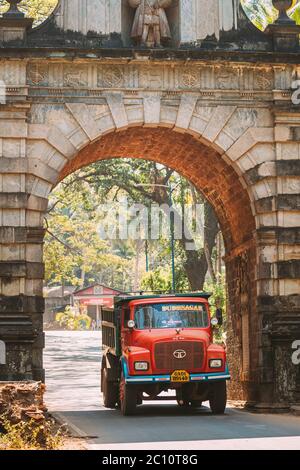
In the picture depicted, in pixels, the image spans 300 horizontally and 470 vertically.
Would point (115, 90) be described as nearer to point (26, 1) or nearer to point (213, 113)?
point (213, 113)

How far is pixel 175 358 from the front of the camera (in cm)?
1900

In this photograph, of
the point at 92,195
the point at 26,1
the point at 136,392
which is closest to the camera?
the point at 136,392

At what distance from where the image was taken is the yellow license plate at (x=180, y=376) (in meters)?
18.8

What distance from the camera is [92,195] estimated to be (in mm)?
48531

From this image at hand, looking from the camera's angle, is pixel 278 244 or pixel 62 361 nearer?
pixel 278 244

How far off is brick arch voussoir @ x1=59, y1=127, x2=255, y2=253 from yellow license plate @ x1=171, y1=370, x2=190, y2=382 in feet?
13.2

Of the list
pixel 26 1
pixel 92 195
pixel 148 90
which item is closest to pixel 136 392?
pixel 148 90

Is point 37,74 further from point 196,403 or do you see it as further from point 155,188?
point 155,188

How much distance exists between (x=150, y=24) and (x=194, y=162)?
12.4ft

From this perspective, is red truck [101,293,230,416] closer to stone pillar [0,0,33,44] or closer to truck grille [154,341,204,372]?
truck grille [154,341,204,372]

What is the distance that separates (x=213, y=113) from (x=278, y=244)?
310 cm

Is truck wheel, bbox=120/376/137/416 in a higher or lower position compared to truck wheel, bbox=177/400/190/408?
higher

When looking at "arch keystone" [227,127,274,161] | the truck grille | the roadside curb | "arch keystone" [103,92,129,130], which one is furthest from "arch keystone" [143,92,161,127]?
the roadside curb

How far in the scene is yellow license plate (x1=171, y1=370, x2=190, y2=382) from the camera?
18812 mm
